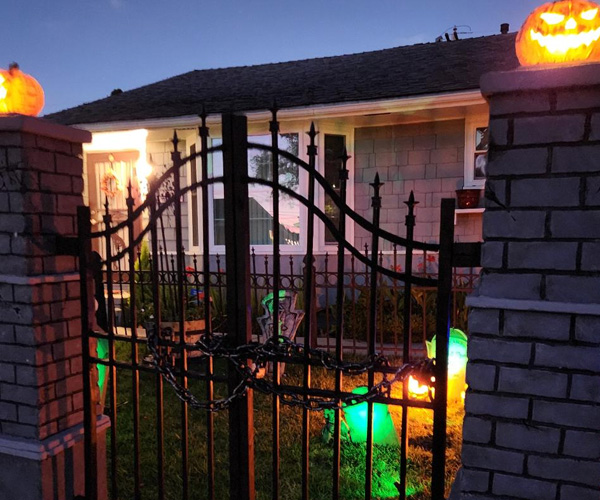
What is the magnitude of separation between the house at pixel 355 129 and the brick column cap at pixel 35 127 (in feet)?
17.7

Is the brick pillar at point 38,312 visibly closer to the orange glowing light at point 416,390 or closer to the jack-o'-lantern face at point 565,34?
the jack-o'-lantern face at point 565,34

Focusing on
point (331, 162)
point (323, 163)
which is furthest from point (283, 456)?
point (331, 162)

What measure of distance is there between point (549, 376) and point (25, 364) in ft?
8.47

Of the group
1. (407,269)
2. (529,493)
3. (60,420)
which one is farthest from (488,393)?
(60,420)

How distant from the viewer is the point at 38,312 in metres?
2.50

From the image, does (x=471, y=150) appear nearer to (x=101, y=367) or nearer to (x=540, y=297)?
(x=101, y=367)

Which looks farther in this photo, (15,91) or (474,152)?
(474,152)

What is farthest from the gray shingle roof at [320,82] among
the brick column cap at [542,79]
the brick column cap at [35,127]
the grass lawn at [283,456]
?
the brick column cap at [542,79]

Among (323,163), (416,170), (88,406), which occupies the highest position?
(323,163)

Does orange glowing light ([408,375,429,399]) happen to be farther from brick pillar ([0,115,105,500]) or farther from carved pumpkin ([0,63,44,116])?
carved pumpkin ([0,63,44,116])

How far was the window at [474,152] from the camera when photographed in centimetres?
790

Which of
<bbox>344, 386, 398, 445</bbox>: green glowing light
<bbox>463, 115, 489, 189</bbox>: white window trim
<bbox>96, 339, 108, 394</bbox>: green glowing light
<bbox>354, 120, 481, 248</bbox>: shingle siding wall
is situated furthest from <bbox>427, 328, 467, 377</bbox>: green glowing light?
<bbox>463, 115, 489, 189</bbox>: white window trim

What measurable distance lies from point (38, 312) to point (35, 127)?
3.26 ft

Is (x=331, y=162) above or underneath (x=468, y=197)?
above
